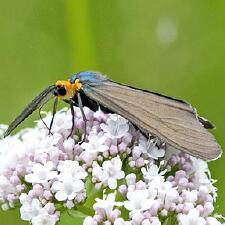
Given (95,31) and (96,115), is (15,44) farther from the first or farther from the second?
(96,115)

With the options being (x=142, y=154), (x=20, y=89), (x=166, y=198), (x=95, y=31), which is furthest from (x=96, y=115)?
(x=20, y=89)

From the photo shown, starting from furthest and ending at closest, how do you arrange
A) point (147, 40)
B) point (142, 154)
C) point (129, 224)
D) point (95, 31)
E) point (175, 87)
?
point (147, 40) < point (175, 87) < point (95, 31) < point (142, 154) < point (129, 224)

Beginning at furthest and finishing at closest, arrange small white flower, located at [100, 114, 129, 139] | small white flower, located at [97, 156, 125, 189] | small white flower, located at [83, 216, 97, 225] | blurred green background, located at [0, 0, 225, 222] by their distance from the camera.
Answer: blurred green background, located at [0, 0, 225, 222], small white flower, located at [100, 114, 129, 139], small white flower, located at [97, 156, 125, 189], small white flower, located at [83, 216, 97, 225]

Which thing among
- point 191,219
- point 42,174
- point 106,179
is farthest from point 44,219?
point 191,219

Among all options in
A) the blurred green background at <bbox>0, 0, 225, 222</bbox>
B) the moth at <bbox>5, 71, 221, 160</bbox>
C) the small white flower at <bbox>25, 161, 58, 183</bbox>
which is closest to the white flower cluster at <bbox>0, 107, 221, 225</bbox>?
the small white flower at <bbox>25, 161, 58, 183</bbox>

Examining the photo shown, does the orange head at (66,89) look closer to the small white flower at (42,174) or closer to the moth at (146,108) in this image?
the moth at (146,108)

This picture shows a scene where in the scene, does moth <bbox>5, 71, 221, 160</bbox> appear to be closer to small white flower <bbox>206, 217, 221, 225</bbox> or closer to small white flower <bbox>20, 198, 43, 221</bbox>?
small white flower <bbox>206, 217, 221, 225</bbox>

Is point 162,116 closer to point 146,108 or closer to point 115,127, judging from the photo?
point 146,108
